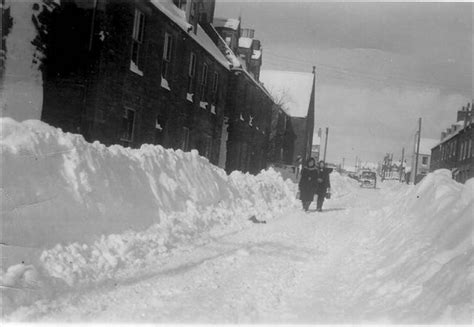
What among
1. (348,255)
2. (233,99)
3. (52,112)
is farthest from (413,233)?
(233,99)

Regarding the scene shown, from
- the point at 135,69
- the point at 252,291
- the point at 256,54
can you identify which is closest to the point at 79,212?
the point at 252,291

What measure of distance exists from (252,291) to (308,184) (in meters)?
10.4

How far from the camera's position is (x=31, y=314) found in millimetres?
4488

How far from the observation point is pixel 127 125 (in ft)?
49.1

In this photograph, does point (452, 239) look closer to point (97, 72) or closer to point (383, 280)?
point (383, 280)

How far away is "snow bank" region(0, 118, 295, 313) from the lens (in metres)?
5.59

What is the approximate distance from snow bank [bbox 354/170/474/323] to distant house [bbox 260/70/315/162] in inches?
1799

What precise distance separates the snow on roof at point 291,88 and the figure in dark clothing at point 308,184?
37.9 meters

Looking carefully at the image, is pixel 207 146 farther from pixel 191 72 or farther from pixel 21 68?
pixel 21 68

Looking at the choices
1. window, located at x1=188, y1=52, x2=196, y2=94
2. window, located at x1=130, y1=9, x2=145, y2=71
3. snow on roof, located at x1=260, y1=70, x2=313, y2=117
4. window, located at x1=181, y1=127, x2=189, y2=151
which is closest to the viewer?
window, located at x1=130, y1=9, x2=145, y2=71

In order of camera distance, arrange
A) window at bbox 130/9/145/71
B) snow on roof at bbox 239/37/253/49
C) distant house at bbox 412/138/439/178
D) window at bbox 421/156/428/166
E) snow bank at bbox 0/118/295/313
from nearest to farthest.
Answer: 1. snow bank at bbox 0/118/295/313
2. window at bbox 130/9/145/71
3. snow on roof at bbox 239/37/253/49
4. distant house at bbox 412/138/439/178
5. window at bbox 421/156/428/166

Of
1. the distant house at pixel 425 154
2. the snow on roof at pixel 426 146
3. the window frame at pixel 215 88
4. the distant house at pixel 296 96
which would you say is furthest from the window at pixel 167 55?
the snow on roof at pixel 426 146

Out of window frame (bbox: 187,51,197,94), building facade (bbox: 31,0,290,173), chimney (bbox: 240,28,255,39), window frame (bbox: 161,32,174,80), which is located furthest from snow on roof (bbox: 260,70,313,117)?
window frame (bbox: 161,32,174,80)

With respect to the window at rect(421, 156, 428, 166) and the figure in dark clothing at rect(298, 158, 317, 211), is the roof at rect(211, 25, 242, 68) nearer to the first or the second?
the figure in dark clothing at rect(298, 158, 317, 211)
